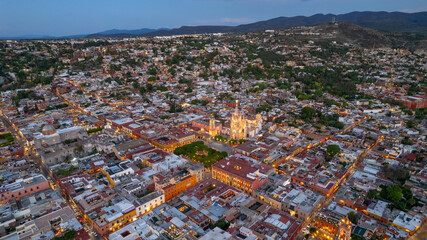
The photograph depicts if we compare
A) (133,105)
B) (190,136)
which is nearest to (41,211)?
(190,136)

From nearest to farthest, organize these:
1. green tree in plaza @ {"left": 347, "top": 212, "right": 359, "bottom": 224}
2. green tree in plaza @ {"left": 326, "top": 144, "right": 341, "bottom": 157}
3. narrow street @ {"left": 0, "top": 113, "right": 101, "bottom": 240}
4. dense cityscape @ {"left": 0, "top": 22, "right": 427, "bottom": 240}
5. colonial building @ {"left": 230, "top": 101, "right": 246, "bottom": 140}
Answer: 1. dense cityscape @ {"left": 0, "top": 22, "right": 427, "bottom": 240}
2. green tree in plaza @ {"left": 347, "top": 212, "right": 359, "bottom": 224}
3. narrow street @ {"left": 0, "top": 113, "right": 101, "bottom": 240}
4. green tree in plaza @ {"left": 326, "top": 144, "right": 341, "bottom": 157}
5. colonial building @ {"left": 230, "top": 101, "right": 246, "bottom": 140}

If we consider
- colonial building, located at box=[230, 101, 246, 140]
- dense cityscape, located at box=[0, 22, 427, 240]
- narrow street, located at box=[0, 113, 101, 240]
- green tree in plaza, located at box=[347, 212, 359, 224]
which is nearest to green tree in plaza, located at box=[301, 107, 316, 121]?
dense cityscape, located at box=[0, 22, 427, 240]

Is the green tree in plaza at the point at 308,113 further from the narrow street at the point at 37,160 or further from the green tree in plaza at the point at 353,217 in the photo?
the narrow street at the point at 37,160

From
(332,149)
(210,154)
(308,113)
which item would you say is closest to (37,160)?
(210,154)

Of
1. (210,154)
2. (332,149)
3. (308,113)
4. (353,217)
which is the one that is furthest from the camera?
(308,113)

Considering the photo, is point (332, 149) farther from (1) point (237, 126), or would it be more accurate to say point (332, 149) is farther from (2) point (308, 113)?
(2) point (308, 113)

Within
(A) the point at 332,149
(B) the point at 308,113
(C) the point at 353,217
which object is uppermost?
(B) the point at 308,113

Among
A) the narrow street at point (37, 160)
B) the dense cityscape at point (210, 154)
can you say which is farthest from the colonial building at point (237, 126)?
the narrow street at point (37, 160)

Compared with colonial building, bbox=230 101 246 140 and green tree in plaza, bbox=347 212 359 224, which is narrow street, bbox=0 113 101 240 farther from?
colonial building, bbox=230 101 246 140
